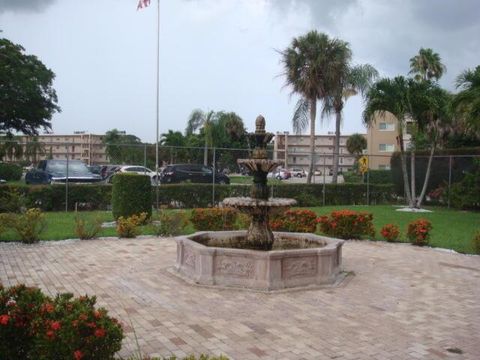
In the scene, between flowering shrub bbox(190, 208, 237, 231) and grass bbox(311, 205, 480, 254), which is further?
flowering shrub bbox(190, 208, 237, 231)

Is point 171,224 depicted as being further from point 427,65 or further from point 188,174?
point 427,65

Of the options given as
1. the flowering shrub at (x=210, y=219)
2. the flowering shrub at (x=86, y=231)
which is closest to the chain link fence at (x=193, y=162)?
the flowering shrub at (x=210, y=219)

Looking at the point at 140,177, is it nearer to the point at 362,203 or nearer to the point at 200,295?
the point at 200,295

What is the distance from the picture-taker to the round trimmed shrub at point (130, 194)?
525 inches

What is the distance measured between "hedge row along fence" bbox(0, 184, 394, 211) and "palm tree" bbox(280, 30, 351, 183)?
14.2ft

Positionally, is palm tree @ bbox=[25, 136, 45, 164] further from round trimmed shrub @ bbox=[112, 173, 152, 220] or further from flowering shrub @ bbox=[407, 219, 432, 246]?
flowering shrub @ bbox=[407, 219, 432, 246]

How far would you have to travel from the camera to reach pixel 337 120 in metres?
29.8

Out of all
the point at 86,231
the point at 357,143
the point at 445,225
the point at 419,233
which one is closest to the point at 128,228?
the point at 86,231

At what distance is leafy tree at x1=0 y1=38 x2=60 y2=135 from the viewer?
3378cm

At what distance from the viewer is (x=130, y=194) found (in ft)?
43.8

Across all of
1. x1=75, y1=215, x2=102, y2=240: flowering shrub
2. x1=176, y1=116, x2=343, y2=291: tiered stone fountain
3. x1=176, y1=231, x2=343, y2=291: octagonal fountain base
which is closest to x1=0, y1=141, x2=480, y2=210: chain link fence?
x1=75, y1=215, x2=102, y2=240: flowering shrub

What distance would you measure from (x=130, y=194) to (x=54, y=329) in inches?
397

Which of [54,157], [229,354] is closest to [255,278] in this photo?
[229,354]

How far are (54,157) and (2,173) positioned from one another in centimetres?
333
